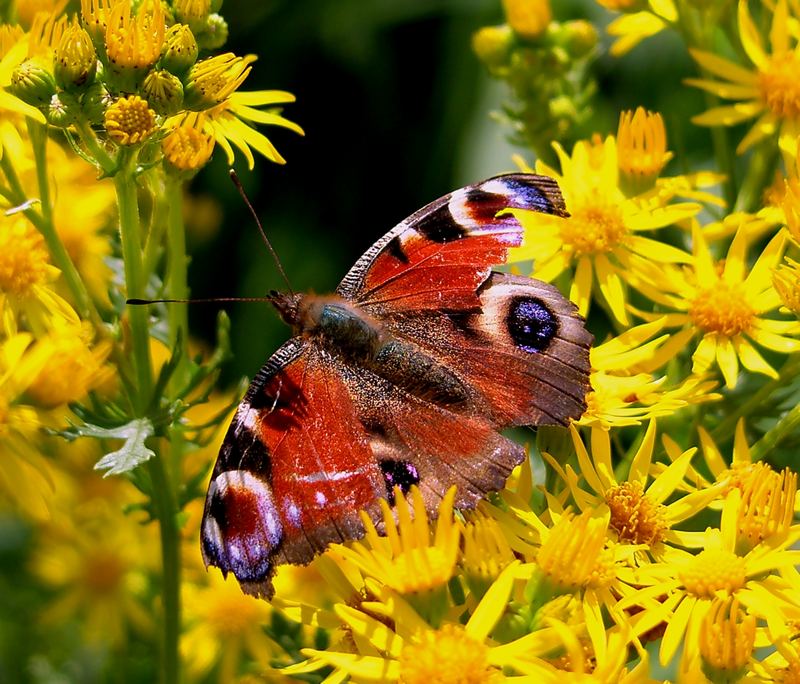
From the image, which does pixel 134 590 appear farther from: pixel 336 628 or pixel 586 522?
pixel 586 522

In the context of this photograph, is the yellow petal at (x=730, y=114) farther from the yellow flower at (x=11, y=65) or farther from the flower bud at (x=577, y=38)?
the yellow flower at (x=11, y=65)

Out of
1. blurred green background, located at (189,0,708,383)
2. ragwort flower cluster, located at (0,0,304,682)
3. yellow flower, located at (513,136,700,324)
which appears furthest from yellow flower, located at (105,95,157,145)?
blurred green background, located at (189,0,708,383)

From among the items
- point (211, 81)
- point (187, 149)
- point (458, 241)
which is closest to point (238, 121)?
point (187, 149)

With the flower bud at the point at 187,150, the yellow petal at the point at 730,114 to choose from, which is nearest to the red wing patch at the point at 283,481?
the flower bud at the point at 187,150

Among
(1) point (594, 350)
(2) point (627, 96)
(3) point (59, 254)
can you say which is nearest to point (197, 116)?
(3) point (59, 254)

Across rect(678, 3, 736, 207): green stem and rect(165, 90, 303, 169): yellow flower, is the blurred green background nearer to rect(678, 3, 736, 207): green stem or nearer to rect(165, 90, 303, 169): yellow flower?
rect(678, 3, 736, 207): green stem

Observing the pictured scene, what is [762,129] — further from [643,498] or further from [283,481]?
[283,481]
